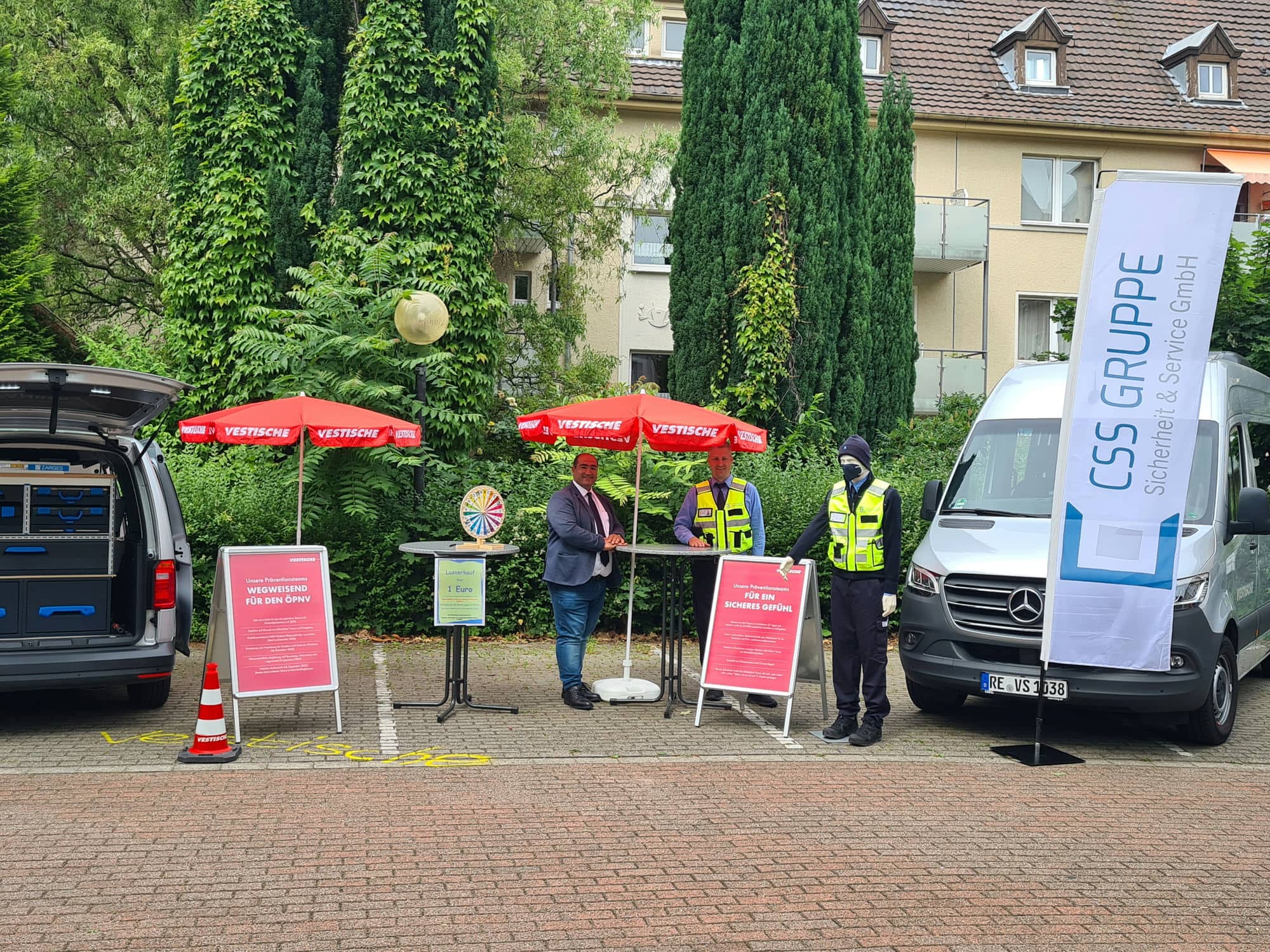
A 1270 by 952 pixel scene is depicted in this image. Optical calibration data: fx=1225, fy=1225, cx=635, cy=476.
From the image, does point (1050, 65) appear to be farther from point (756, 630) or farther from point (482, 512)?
point (482, 512)

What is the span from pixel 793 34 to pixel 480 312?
6622 millimetres

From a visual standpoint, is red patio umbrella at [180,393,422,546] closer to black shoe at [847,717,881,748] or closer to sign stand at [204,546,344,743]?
sign stand at [204,546,344,743]

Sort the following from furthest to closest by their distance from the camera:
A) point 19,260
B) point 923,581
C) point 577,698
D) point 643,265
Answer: point 643,265
point 19,260
point 577,698
point 923,581

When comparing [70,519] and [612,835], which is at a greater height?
[70,519]

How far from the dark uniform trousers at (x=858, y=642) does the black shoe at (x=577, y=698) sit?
1992 mm

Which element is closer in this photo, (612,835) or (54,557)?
(612,835)

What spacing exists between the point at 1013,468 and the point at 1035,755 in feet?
8.15

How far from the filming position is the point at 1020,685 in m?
8.38

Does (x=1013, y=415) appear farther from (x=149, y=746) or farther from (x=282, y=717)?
(x=149, y=746)

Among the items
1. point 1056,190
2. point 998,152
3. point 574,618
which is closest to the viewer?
point 574,618

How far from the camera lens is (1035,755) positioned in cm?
826

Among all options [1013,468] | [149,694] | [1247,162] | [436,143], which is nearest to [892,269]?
[436,143]

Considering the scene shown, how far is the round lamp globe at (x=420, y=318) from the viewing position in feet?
41.5

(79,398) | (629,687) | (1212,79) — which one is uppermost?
(1212,79)
